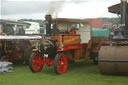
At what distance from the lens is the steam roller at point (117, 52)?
567cm

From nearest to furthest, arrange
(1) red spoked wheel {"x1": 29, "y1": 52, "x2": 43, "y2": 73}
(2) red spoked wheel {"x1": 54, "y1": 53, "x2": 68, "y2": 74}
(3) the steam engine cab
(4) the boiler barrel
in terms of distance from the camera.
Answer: (4) the boiler barrel
(2) red spoked wheel {"x1": 54, "y1": 53, "x2": 68, "y2": 74}
(3) the steam engine cab
(1) red spoked wheel {"x1": 29, "y1": 52, "x2": 43, "y2": 73}

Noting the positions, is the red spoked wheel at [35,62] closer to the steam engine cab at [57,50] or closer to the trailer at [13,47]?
the steam engine cab at [57,50]

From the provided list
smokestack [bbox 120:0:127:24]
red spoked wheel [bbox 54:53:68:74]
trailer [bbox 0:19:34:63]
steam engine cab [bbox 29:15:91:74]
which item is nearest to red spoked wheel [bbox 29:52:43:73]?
steam engine cab [bbox 29:15:91:74]

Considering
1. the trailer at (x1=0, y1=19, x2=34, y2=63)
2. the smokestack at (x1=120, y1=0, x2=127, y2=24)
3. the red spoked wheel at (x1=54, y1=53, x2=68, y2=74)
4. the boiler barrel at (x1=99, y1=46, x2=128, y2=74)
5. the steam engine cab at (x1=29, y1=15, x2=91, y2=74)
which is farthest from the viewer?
the trailer at (x1=0, y1=19, x2=34, y2=63)

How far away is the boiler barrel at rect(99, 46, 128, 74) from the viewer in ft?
18.5

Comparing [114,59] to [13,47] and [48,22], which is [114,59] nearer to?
[48,22]

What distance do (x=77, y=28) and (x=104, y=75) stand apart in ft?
10.00

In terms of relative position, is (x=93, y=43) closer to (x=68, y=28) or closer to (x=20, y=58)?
(x=68, y=28)

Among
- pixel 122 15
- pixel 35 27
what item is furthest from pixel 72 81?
pixel 35 27

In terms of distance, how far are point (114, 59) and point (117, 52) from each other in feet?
0.67

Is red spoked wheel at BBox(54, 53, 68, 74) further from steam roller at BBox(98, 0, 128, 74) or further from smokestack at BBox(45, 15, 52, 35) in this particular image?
steam roller at BBox(98, 0, 128, 74)

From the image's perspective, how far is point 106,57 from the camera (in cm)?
581

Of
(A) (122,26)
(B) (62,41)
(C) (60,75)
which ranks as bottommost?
(C) (60,75)

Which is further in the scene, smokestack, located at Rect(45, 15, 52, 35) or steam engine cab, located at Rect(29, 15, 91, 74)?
smokestack, located at Rect(45, 15, 52, 35)
